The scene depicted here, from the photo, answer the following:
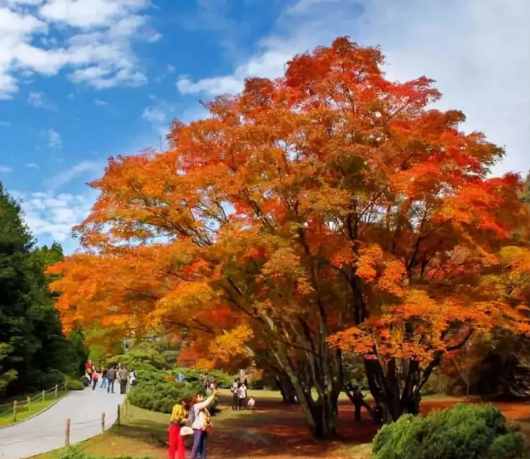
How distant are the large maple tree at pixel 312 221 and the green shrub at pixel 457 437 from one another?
3.05m

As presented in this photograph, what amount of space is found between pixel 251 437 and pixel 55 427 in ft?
21.5

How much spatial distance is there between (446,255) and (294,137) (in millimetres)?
6028

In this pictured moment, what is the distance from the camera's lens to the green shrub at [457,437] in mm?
10992

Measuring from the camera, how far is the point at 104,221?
16.6 m

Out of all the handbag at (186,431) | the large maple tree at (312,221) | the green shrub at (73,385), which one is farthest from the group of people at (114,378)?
the handbag at (186,431)

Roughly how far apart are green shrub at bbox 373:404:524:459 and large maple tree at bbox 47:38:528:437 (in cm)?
305

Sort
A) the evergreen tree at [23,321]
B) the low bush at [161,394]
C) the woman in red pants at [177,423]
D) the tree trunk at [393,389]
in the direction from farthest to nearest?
the evergreen tree at [23,321], the low bush at [161,394], the tree trunk at [393,389], the woman in red pants at [177,423]

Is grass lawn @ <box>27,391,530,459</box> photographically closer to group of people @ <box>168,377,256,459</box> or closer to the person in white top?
the person in white top

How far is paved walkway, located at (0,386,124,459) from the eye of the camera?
15969 millimetres

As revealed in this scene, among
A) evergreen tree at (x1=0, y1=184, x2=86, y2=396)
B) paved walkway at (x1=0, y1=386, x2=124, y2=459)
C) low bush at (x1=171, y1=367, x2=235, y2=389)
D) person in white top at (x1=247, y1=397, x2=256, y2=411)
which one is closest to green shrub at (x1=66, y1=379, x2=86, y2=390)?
evergreen tree at (x1=0, y1=184, x2=86, y2=396)

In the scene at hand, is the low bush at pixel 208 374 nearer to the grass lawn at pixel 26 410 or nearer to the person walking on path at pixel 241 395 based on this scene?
the person walking on path at pixel 241 395

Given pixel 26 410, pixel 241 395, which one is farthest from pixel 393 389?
pixel 26 410

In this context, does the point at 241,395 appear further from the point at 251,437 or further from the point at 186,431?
the point at 186,431

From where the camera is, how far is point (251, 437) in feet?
66.6
